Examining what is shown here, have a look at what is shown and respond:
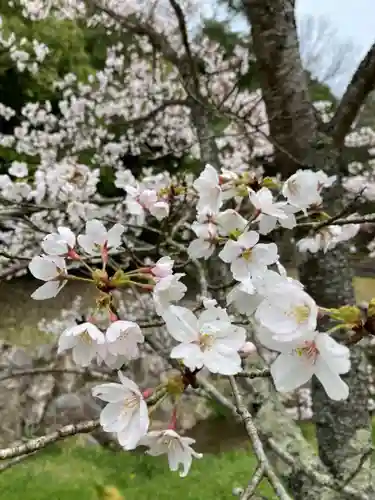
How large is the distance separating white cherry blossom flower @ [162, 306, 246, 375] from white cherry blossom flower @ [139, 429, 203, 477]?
146 mm

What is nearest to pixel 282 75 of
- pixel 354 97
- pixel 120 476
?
pixel 354 97

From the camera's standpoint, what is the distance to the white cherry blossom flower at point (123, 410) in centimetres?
68

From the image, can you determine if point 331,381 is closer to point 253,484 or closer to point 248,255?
point 253,484

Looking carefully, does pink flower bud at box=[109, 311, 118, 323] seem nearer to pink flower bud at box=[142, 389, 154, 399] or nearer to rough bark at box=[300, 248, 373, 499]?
pink flower bud at box=[142, 389, 154, 399]

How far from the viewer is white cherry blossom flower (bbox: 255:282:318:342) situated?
1.85 ft

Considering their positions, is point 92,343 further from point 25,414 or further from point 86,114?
point 86,114

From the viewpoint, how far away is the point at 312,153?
2162 mm

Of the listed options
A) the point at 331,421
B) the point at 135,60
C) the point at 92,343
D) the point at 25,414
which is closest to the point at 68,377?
the point at 25,414

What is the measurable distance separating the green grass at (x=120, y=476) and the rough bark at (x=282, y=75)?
2.13 m

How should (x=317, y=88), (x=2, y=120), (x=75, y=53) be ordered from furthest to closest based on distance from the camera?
(x=317, y=88)
(x=2, y=120)
(x=75, y=53)

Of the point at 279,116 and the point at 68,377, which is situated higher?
the point at 279,116

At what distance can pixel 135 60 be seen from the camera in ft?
22.9

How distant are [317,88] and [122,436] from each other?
966 centimetres

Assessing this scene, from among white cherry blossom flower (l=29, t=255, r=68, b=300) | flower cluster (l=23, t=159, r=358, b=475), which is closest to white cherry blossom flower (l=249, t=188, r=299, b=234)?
flower cluster (l=23, t=159, r=358, b=475)
